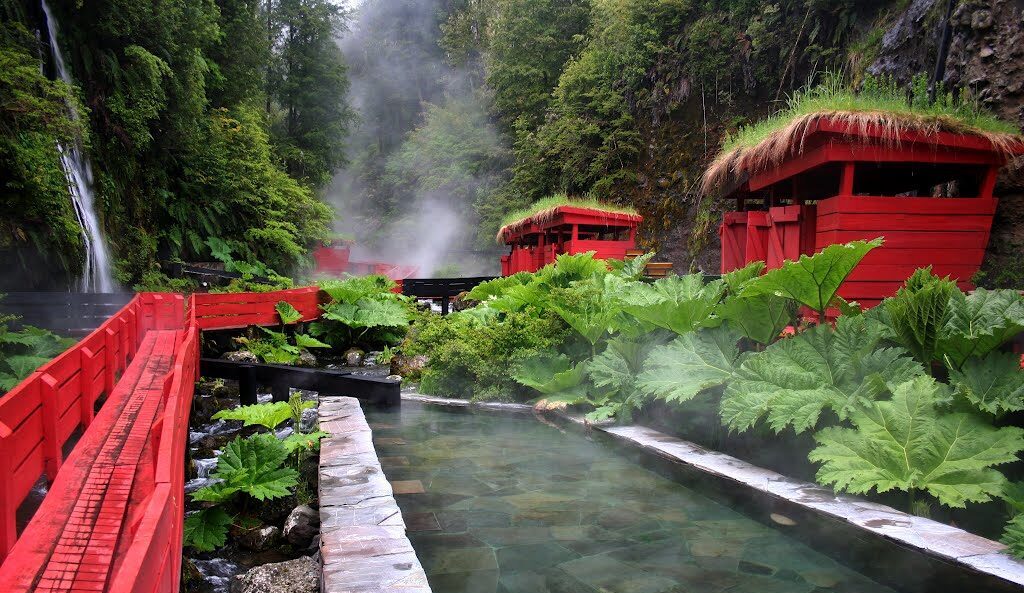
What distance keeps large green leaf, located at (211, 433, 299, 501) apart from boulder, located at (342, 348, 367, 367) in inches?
291

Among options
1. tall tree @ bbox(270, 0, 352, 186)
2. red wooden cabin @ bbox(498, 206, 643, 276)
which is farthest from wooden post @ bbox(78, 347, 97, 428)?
tall tree @ bbox(270, 0, 352, 186)

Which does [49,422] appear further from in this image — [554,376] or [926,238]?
[926,238]

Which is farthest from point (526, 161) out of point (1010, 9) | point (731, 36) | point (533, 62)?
point (1010, 9)

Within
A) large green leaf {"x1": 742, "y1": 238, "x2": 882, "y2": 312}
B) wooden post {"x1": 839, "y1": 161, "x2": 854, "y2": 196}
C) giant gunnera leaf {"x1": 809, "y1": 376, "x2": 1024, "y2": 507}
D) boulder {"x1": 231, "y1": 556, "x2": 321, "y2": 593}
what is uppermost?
wooden post {"x1": 839, "y1": 161, "x2": 854, "y2": 196}

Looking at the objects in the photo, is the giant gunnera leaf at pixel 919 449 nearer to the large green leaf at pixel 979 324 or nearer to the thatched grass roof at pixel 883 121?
the large green leaf at pixel 979 324

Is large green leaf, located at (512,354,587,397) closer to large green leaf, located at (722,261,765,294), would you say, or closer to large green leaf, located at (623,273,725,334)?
large green leaf, located at (623,273,725,334)

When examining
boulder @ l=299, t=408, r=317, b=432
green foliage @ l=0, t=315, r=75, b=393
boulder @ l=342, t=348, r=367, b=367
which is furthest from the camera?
boulder @ l=342, t=348, r=367, b=367

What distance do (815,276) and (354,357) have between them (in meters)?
9.68

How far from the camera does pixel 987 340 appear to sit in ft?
11.6

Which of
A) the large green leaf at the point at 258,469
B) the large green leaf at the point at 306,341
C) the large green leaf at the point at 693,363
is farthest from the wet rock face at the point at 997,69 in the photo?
the large green leaf at the point at 306,341

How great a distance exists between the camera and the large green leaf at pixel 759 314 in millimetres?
4875

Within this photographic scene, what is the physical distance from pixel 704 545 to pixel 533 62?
3176 centimetres

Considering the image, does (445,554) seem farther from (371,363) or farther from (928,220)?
(371,363)

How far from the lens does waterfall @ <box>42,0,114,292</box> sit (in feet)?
44.2
